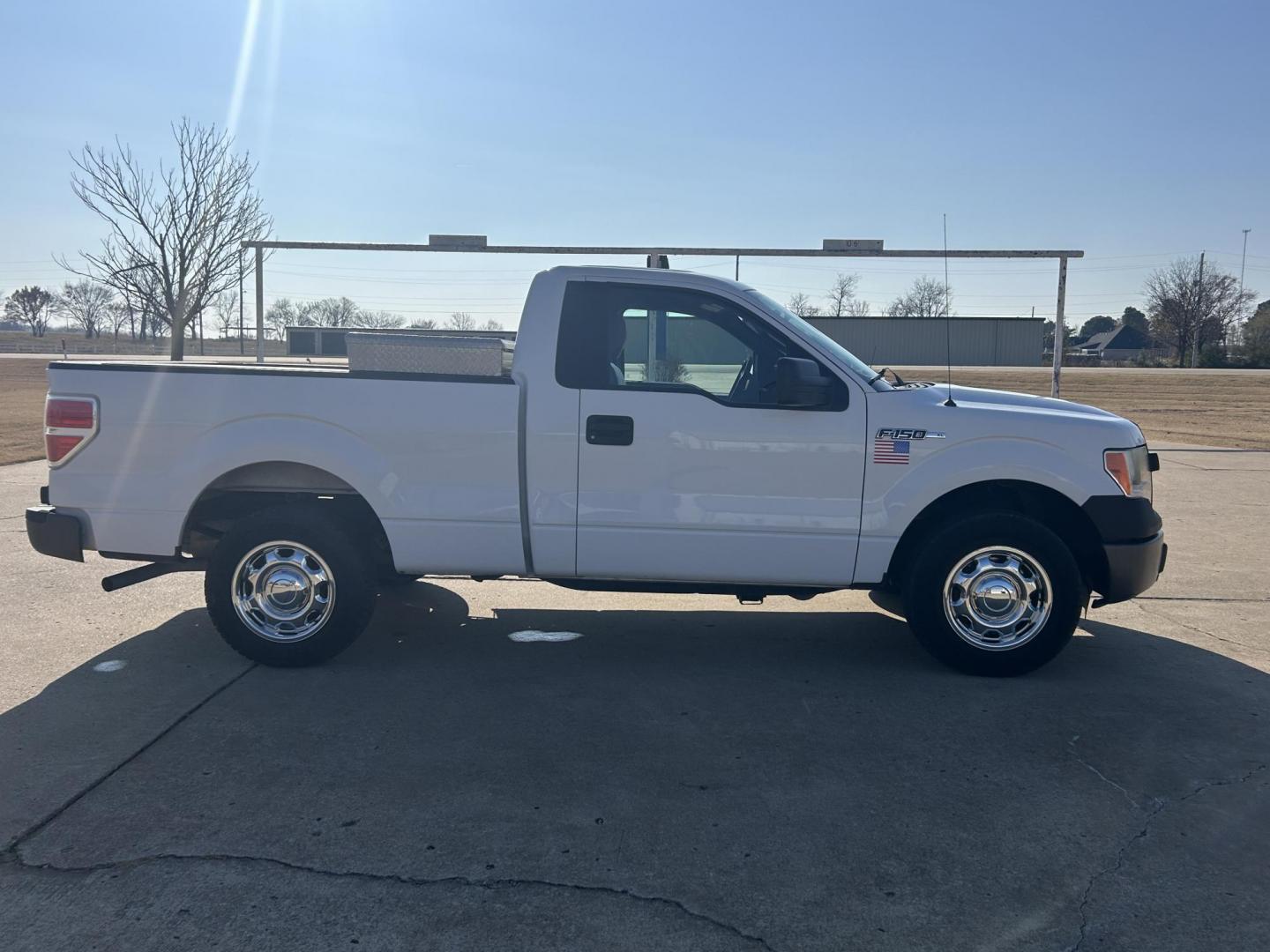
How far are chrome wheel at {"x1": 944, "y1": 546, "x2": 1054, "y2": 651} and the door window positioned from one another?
1381mm

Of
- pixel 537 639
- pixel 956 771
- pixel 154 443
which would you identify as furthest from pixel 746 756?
pixel 154 443

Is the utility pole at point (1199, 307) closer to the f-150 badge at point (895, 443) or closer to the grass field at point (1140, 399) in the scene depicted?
the grass field at point (1140, 399)

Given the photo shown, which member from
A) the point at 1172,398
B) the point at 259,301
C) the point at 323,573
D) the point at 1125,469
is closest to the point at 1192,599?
the point at 1125,469

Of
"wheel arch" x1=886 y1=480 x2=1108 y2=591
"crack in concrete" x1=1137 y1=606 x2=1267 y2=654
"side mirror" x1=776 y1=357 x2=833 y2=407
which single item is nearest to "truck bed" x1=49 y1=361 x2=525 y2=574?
"side mirror" x1=776 y1=357 x2=833 y2=407

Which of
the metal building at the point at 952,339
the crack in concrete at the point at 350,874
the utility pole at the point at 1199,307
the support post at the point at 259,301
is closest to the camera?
the crack in concrete at the point at 350,874

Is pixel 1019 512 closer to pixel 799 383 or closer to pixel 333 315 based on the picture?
pixel 799 383

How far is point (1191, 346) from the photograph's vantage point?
72125 millimetres

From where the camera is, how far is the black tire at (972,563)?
16.2 ft

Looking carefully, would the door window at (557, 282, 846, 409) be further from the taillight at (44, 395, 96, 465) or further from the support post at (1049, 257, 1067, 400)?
the support post at (1049, 257, 1067, 400)

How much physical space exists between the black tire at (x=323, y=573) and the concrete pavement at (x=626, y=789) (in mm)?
152

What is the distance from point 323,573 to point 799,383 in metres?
2.62

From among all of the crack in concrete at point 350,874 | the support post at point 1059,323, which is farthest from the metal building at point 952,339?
the crack in concrete at point 350,874

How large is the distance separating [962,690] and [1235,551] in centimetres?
457

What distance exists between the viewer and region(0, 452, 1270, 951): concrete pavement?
9.62ft
